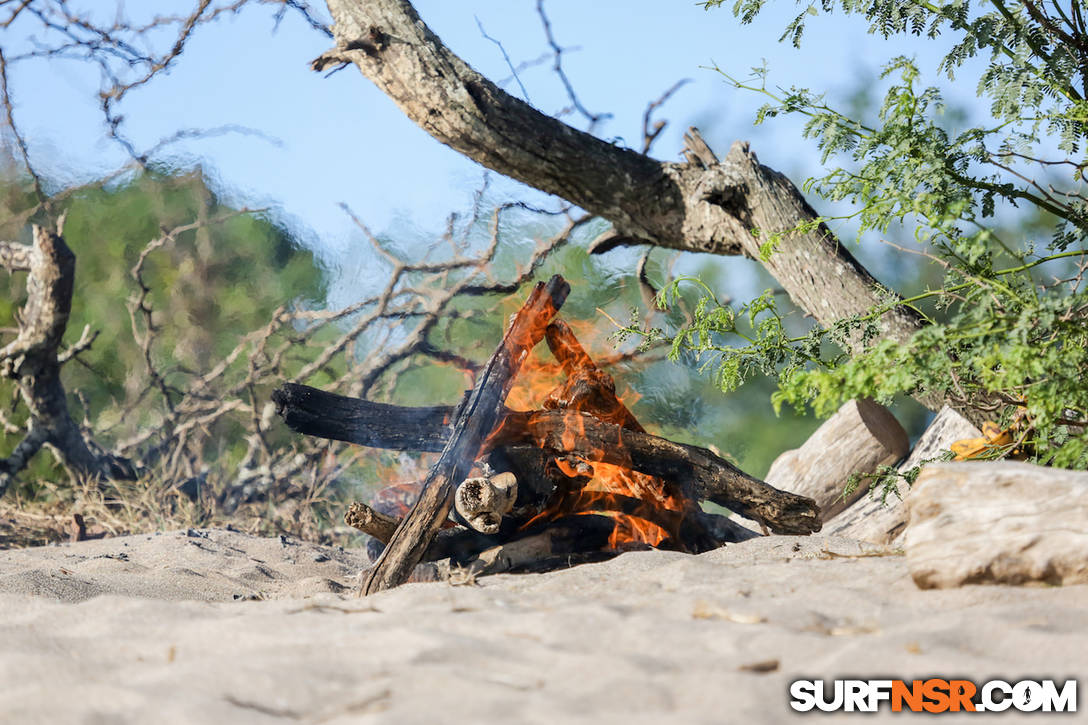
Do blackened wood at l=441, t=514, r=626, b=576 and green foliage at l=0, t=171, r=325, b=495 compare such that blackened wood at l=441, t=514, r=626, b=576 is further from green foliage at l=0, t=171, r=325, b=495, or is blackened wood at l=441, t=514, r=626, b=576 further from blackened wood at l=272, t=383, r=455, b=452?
green foliage at l=0, t=171, r=325, b=495

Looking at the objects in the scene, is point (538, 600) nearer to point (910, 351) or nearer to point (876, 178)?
point (910, 351)

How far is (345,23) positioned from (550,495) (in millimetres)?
2994

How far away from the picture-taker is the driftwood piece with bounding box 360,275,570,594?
3.35 metres

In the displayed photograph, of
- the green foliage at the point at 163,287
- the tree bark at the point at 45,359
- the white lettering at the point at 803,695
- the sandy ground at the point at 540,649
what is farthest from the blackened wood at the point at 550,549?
the green foliage at the point at 163,287

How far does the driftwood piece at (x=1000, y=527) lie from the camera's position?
216cm

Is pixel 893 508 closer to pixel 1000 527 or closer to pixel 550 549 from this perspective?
pixel 550 549

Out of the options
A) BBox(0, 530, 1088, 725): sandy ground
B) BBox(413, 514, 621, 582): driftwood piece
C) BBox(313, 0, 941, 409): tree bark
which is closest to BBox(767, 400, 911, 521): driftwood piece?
BBox(313, 0, 941, 409): tree bark

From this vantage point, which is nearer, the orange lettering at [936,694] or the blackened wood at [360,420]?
the orange lettering at [936,694]

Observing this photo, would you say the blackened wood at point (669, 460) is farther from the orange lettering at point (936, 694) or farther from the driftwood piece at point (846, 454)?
the orange lettering at point (936, 694)

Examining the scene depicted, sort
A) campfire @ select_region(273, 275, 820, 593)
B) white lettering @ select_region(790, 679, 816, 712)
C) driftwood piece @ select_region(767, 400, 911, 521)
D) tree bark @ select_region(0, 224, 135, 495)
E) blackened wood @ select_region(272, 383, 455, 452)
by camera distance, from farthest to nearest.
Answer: tree bark @ select_region(0, 224, 135, 495)
driftwood piece @ select_region(767, 400, 911, 521)
blackened wood @ select_region(272, 383, 455, 452)
campfire @ select_region(273, 275, 820, 593)
white lettering @ select_region(790, 679, 816, 712)

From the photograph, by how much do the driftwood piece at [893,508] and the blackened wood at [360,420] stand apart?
231 centimetres

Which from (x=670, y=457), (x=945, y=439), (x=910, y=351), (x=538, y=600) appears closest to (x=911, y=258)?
(x=945, y=439)

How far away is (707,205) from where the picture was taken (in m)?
5.05

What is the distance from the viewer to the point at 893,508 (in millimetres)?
4840
